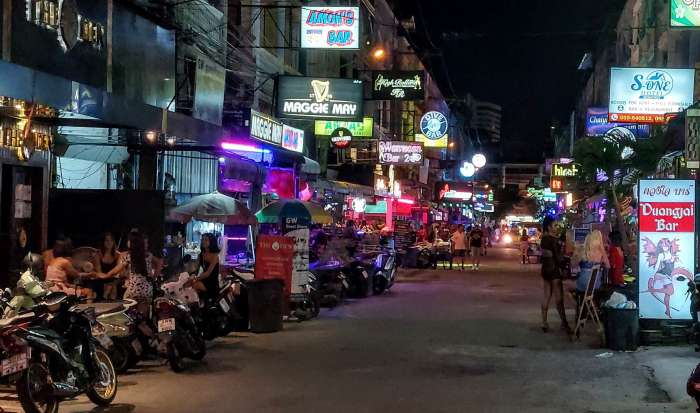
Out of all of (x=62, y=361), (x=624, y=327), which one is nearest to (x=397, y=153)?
(x=624, y=327)

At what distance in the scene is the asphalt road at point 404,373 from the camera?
860 cm

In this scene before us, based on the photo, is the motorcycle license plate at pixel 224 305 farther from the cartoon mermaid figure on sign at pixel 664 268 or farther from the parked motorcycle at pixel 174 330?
the cartoon mermaid figure on sign at pixel 664 268

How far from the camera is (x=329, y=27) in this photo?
67.3 ft

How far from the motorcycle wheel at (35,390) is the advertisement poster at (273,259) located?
7982 millimetres

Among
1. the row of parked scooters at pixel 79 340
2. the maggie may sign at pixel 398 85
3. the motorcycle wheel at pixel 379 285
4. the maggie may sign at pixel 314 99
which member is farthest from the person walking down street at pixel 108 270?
the maggie may sign at pixel 398 85

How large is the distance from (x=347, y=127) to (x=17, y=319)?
2364cm

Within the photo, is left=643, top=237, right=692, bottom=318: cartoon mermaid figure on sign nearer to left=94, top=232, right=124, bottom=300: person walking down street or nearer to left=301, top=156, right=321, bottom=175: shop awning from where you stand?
left=94, top=232, right=124, bottom=300: person walking down street

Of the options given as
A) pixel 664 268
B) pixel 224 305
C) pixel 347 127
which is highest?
pixel 347 127

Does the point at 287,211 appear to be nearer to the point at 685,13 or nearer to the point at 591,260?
the point at 591,260

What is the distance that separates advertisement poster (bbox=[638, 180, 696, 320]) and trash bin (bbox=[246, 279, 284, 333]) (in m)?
6.14

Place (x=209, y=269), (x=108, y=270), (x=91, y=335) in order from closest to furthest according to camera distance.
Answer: (x=91, y=335)
(x=209, y=269)
(x=108, y=270)

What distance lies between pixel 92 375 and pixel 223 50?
1441cm

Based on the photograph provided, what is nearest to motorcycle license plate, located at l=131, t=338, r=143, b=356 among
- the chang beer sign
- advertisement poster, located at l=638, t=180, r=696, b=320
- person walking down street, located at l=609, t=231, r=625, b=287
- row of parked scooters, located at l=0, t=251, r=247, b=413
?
row of parked scooters, located at l=0, t=251, r=247, b=413

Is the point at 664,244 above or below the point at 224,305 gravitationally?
above
